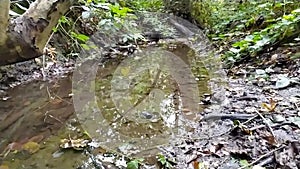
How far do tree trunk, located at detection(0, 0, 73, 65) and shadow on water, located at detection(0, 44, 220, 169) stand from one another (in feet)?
1.44

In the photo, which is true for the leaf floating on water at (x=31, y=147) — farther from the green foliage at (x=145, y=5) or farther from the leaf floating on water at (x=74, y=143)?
the green foliage at (x=145, y=5)

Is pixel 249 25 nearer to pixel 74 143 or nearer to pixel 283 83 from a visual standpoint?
pixel 283 83

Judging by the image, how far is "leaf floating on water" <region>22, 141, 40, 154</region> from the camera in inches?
72.4

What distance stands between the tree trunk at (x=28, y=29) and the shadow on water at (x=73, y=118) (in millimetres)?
440

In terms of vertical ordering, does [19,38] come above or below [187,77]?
above

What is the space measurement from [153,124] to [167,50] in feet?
9.09

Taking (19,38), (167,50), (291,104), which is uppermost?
(19,38)

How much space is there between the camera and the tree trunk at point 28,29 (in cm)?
192

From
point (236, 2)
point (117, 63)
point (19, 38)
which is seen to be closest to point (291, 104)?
point (19, 38)

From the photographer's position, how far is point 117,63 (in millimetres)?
4039

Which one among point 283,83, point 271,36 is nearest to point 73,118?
point 283,83

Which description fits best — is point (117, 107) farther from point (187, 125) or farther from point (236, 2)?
point (236, 2)

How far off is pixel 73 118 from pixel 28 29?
613 millimetres

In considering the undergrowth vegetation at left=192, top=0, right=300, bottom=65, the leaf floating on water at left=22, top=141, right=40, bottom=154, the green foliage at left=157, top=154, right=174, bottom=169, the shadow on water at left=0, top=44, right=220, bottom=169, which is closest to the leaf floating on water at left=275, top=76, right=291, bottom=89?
the shadow on water at left=0, top=44, right=220, bottom=169
